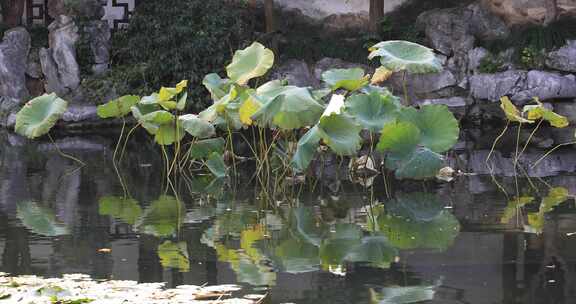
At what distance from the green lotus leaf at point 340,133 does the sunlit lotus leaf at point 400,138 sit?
67cm

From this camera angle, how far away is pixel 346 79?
34.8ft

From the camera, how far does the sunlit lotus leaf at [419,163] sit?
9.98m

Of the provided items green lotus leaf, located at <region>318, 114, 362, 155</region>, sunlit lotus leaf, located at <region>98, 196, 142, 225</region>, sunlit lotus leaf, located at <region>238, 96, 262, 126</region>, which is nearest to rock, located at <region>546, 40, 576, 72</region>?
green lotus leaf, located at <region>318, 114, 362, 155</region>

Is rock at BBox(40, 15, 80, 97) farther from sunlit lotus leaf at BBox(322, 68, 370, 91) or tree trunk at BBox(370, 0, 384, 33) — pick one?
sunlit lotus leaf at BBox(322, 68, 370, 91)

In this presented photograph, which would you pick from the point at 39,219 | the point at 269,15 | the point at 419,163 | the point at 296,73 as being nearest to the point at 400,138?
the point at 419,163

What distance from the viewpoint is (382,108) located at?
995 cm

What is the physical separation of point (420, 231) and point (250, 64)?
136 inches

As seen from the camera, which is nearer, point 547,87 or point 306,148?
point 306,148

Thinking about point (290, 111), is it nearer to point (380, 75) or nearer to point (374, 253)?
point (380, 75)

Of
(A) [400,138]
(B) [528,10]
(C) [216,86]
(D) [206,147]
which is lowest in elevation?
(D) [206,147]

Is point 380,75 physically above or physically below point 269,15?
below

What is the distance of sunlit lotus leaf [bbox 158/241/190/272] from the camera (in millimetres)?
6673

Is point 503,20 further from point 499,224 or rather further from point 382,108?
point 499,224

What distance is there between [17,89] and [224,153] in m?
8.91
